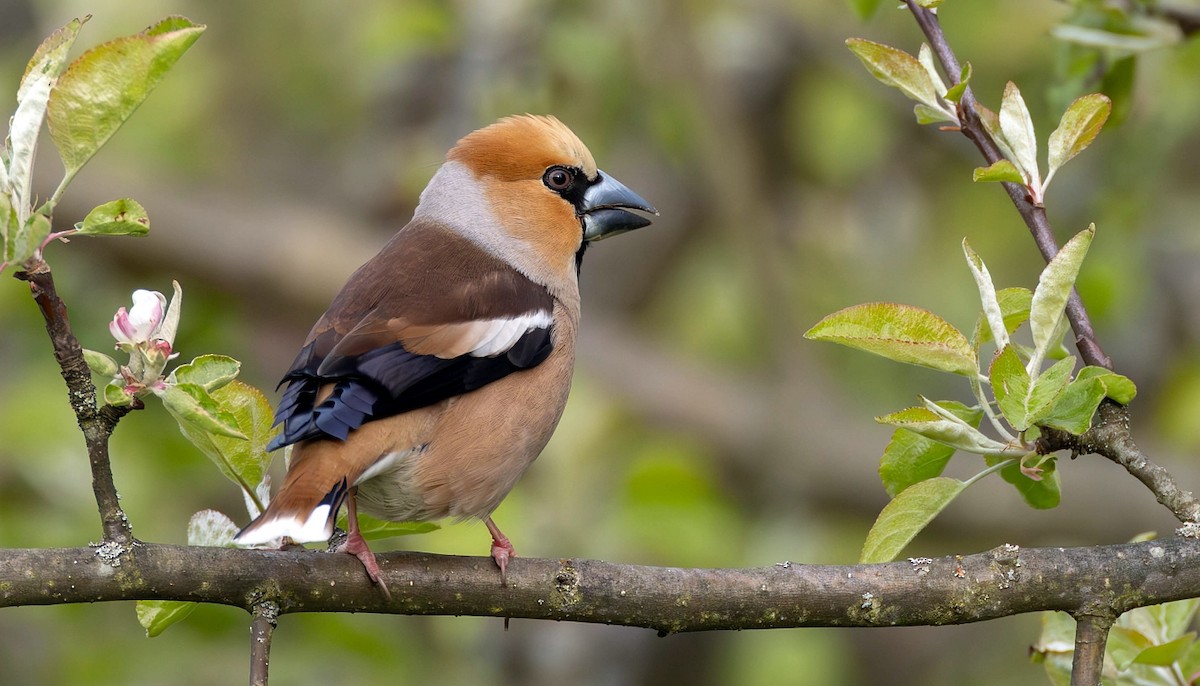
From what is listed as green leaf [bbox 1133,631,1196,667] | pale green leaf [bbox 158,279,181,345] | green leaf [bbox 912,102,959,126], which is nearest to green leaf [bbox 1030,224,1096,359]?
green leaf [bbox 912,102,959,126]

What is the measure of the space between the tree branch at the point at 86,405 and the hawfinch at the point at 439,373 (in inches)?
11.7

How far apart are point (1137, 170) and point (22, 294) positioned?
176 inches

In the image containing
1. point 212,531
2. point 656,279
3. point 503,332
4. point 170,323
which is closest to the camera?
point 170,323

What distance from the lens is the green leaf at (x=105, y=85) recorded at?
2.00 metres

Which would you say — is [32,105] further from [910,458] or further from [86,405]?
[910,458]

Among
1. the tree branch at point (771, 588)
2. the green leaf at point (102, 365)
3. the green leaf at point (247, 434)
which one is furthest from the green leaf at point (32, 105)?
the tree branch at point (771, 588)

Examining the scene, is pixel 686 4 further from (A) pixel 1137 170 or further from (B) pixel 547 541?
(B) pixel 547 541

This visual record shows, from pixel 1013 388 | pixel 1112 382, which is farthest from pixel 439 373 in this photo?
pixel 1112 382

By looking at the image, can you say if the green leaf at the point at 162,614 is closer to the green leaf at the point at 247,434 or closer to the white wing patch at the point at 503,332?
the green leaf at the point at 247,434

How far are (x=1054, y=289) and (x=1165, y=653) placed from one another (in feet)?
2.24

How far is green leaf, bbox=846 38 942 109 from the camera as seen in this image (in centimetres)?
250

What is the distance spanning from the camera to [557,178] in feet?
13.0

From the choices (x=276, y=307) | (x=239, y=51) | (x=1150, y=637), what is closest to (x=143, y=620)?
(x=1150, y=637)

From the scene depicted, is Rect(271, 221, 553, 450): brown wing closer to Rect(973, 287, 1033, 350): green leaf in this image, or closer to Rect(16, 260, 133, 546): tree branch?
Rect(16, 260, 133, 546): tree branch
